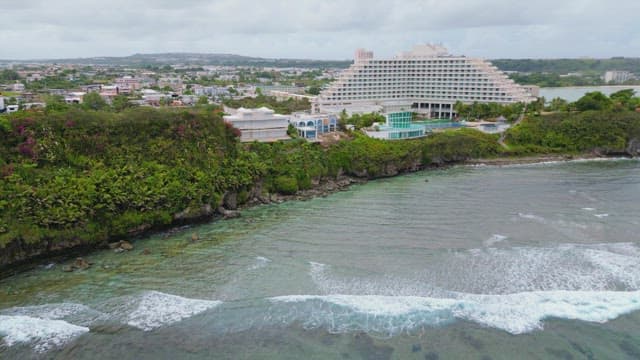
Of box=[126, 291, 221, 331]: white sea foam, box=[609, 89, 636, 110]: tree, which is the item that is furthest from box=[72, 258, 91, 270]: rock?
box=[609, 89, 636, 110]: tree

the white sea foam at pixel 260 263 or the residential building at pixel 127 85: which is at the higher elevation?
the residential building at pixel 127 85

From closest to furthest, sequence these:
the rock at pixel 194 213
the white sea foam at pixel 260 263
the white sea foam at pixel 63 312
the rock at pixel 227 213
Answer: the white sea foam at pixel 63 312 → the white sea foam at pixel 260 263 → the rock at pixel 194 213 → the rock at pixel 227 213

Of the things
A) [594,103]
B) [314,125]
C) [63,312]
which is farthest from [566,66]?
[63,312]

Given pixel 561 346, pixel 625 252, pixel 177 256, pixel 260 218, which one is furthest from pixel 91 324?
pixel 625 252

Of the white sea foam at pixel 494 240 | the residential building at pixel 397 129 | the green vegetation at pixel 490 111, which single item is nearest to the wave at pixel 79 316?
the white sea foam at pixel 494 240

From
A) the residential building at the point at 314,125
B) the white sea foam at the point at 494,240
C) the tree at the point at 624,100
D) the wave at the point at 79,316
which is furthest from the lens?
the tree at the point at 624,100

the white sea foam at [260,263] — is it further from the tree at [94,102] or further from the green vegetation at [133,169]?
the tree at [94,102]
